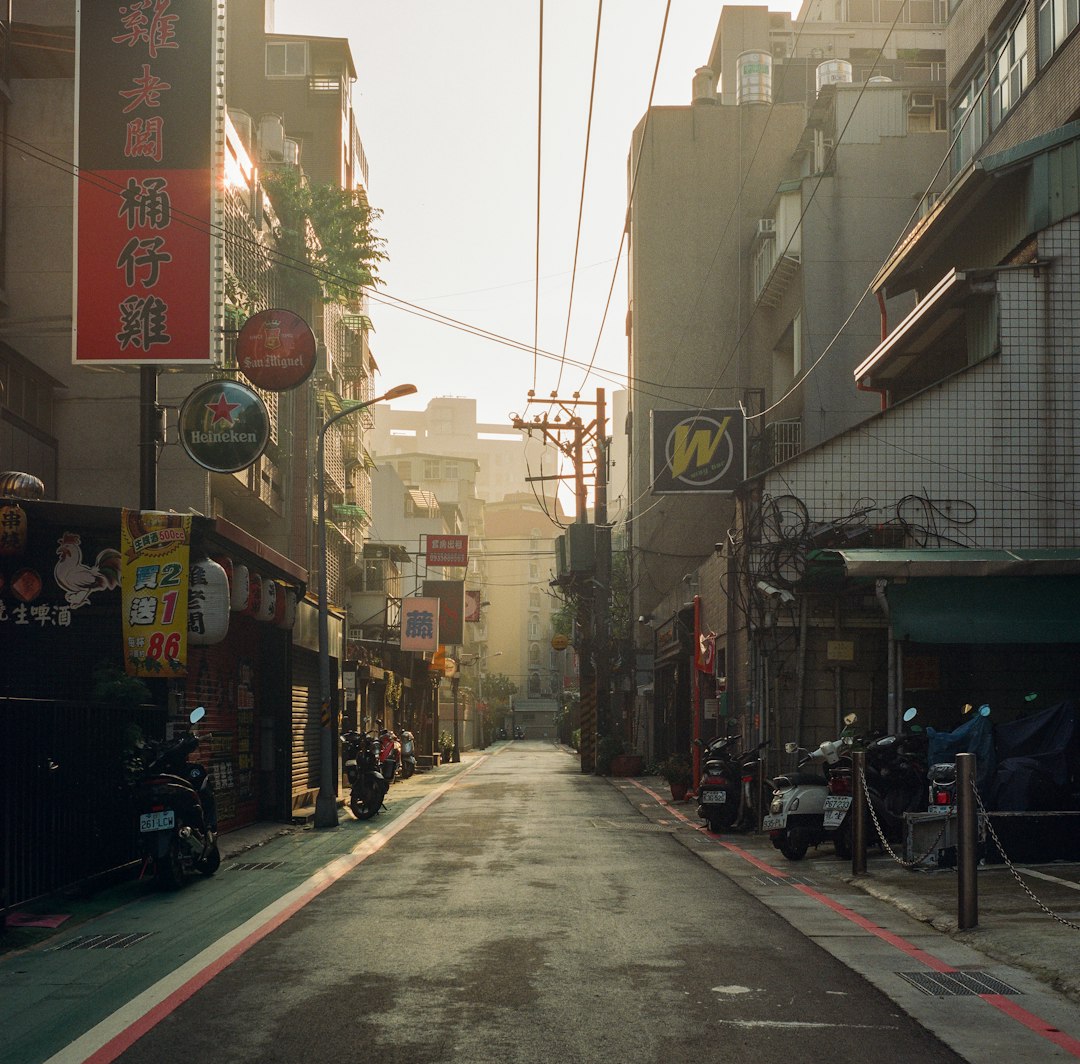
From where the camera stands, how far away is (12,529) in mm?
13117

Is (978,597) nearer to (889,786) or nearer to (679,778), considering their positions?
(889,786)

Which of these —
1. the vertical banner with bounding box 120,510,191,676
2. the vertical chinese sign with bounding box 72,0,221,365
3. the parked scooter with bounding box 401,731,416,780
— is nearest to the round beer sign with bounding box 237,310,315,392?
the vertical chinese sign with bounding box 72,0,221,365

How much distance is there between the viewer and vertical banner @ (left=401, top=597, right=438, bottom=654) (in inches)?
1630

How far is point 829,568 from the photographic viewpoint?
707 inches

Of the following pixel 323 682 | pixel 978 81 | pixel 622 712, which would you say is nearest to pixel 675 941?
pixel 323 682

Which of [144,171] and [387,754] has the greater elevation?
[144,171]

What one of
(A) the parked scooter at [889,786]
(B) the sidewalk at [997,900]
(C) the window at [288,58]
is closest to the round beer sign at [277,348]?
(B) the sidewalk at [997,900]

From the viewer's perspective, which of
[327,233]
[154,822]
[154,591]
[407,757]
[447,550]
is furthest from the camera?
[447,550]

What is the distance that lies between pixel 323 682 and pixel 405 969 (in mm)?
12827

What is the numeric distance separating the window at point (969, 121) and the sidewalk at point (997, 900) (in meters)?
16.0

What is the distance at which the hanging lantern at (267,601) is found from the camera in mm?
18250

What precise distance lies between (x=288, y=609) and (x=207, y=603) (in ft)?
20.1

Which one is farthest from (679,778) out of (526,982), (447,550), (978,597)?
(447,550)

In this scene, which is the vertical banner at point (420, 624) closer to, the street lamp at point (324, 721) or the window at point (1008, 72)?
the street lamp at point (324, 721)
